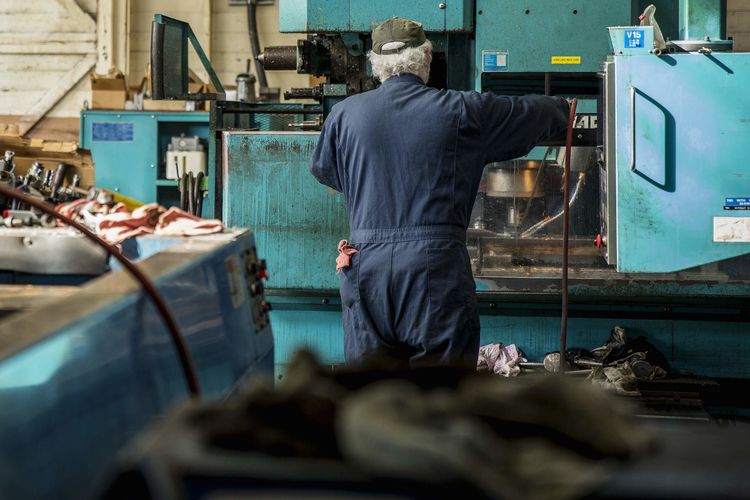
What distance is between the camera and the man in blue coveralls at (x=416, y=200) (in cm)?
238

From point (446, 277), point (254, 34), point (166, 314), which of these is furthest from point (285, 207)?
point (254, 34)

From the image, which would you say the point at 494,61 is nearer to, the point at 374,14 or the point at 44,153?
the point at 374,14

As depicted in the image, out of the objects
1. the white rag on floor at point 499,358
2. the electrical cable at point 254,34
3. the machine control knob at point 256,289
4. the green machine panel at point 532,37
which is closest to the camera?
the machine control knob at point 256,289

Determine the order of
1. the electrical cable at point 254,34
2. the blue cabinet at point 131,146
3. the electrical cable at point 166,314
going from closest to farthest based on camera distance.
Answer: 1. the electrical cable at point 166,314
2. the blue cabinet at point 131,146
3. the electrical cable at point 254,34

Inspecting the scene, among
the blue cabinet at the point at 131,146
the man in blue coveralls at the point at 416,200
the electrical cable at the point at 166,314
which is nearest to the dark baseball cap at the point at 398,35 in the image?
the man in blue coveralls at the point at 416,200

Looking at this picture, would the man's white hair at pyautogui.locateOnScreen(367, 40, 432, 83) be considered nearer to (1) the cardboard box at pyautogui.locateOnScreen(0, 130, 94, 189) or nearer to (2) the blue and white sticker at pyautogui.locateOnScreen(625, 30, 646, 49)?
(2) the blue and white sticker at pyautogui.locateOnScreen(625, 30, 646, 49)

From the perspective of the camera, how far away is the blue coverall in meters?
2.38

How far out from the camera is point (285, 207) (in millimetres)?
2982

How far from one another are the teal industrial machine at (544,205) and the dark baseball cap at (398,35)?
1.48ft

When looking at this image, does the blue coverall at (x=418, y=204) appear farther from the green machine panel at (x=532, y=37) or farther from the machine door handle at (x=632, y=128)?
the green machine panel at (x=532, y=37)

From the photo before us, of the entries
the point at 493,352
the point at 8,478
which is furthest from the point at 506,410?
the point at 493,352

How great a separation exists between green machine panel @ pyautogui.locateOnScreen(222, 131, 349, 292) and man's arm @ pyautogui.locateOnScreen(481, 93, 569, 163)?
65cm

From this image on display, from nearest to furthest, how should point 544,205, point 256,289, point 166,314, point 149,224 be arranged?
point 166,314, point 256,289, point 149,224, point 544,205

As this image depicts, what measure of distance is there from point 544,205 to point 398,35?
29.6 inches
